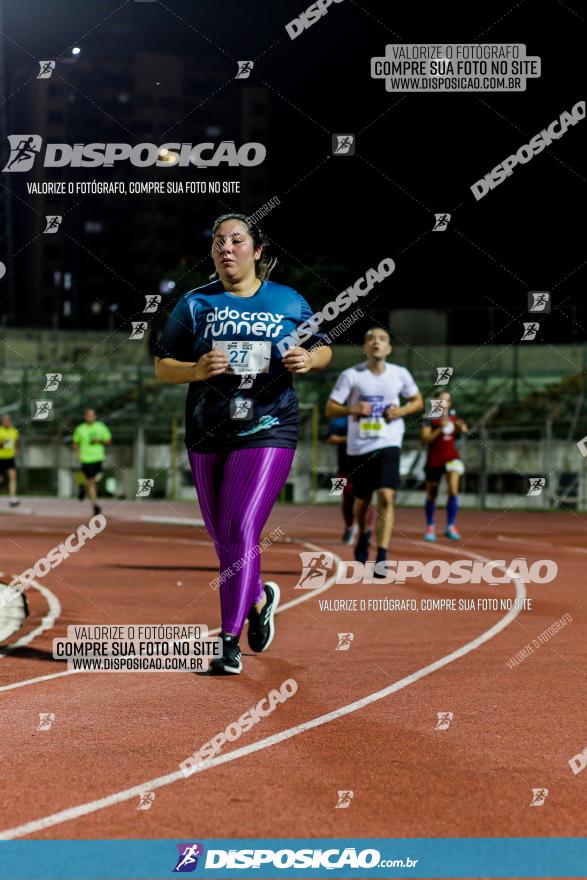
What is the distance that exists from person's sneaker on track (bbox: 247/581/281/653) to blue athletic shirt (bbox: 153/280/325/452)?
967 mm

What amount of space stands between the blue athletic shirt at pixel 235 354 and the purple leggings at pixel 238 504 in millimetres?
77

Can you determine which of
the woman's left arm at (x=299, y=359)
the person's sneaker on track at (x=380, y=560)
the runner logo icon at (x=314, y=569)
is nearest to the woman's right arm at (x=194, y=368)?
the woman's left arm at (x=299, y=359)

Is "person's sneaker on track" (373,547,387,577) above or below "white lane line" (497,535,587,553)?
above

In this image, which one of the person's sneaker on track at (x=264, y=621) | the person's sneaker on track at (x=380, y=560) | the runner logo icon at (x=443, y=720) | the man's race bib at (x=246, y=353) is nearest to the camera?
the runner logo icon at (x=443, y=720)

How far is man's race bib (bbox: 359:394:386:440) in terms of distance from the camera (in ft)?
40.9

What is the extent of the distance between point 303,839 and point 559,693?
3.14 metres

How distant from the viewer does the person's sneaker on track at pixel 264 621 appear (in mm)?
7750

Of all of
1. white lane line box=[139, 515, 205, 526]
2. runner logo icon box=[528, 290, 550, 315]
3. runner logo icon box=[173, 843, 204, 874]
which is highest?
runner logo icon box=[528, 290, 550, 315]

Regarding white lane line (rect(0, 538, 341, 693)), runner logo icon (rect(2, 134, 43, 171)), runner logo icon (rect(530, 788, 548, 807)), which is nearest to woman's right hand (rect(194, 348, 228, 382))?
white lane line (rect(0, 538, 341, 693))

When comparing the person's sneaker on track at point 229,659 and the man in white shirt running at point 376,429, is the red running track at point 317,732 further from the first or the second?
the man in white shirt running at point 376,429

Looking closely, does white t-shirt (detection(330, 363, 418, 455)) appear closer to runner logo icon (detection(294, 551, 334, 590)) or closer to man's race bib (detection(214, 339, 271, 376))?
runner logo icon (detection(294, 551, 334, 590))

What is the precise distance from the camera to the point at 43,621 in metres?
9.87

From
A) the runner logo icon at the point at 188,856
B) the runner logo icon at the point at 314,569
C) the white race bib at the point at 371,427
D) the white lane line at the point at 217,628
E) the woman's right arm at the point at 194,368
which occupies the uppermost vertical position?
the woman's right arm at the point at 194,368

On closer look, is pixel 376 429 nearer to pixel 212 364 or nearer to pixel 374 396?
pixel 374 396
